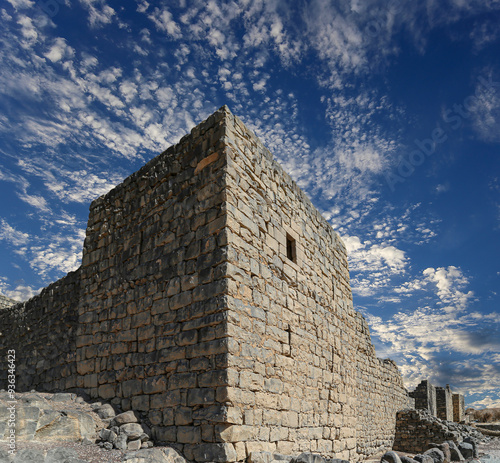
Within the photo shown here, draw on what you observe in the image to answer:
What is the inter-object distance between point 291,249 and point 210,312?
8.32ft

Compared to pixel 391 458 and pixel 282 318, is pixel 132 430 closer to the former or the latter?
pixel 282 318

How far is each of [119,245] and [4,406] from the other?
299 cm

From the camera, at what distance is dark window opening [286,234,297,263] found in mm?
7207

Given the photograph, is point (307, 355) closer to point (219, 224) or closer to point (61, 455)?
point (219, 224)

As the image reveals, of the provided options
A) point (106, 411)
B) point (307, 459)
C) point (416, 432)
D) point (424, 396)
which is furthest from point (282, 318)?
point (424, 396)

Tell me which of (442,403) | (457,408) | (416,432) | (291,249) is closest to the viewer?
(291,249)

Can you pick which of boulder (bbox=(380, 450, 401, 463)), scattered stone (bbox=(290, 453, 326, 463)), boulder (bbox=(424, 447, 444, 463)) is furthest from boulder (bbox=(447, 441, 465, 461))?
scattered stone (bbox=(290, 453, 326, 463))

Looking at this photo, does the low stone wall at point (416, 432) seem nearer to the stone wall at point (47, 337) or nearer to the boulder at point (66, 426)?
the stone wall at point (47, 337)

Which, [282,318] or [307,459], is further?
[282,318]

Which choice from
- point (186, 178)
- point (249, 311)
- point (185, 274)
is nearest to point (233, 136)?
point (186, 178)

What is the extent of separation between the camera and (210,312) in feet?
16.9

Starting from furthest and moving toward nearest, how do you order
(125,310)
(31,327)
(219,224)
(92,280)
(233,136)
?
(31,327) → (92,280) → (125,310) → (233,136) → (219,224)

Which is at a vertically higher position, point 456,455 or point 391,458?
point 391,458

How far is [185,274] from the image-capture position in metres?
5.64
